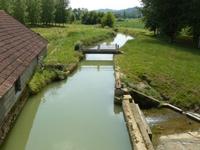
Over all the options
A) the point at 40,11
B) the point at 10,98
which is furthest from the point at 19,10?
the point at 10,98

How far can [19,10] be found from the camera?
52.4 m

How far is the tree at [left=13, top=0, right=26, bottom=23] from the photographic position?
52.2m

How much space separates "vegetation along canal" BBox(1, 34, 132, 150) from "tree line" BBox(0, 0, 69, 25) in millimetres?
35936

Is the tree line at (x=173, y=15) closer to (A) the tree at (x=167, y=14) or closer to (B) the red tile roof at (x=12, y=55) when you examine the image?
(A) the tree at (x=167, y=14)

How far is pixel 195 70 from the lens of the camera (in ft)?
64.9

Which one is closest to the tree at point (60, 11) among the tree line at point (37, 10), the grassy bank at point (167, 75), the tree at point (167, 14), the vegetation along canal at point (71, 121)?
the tree line at point (37, 10)

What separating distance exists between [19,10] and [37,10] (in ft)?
25.5

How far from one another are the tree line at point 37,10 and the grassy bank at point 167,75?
3144 cm

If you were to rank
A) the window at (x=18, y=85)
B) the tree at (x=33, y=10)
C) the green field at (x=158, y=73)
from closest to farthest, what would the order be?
1. the window at (x=18, y=85)
2. the green field at (x=158, y=73)
3. the tree at (x=33, y=10)

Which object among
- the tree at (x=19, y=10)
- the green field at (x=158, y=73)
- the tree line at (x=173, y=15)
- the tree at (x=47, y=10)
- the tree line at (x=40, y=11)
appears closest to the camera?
A: the green field at (x=158, y=73)

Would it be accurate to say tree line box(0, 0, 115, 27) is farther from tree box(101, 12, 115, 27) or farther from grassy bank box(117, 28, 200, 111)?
grassy bank box(117, 28, 200, 111)

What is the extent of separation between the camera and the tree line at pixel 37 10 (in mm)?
52250

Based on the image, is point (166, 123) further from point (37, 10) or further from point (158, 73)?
point (37, 10)

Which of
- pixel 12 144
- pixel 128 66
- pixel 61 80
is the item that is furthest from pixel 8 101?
pixel 128 66
